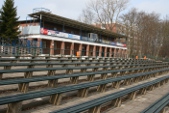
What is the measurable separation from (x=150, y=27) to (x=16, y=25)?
40677mm

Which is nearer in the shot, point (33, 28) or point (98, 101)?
point (98, 101)

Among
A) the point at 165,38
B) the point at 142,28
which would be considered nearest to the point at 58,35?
the point at 142,28

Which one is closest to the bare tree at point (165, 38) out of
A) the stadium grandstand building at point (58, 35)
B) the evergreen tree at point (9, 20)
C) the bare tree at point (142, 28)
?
the bare tree at point (142, 28)

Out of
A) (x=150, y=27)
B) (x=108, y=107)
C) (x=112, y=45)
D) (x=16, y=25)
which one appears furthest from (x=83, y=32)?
(x=108, y=107)

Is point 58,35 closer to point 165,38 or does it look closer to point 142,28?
point 142,28

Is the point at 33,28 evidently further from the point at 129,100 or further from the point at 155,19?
the point at 155,19

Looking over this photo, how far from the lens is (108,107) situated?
5.36m

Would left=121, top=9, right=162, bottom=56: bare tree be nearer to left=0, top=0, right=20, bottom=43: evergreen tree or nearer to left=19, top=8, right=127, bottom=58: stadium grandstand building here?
left=19, top=8, right=127, bottom=58: stadium grandstand building

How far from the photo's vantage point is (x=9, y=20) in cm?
2666

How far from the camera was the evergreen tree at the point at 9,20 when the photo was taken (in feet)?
84.4

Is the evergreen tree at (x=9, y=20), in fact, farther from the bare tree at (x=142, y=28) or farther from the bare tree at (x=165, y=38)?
the bare tree at (x=165, y=38)

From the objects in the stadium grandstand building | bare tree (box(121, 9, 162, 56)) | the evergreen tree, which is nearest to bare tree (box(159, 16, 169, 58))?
bare tree (box(121, 9, 162, 56))

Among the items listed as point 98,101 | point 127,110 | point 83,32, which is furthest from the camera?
point 83,32

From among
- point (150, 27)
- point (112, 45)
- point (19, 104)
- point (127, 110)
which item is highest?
point (150, 27)
